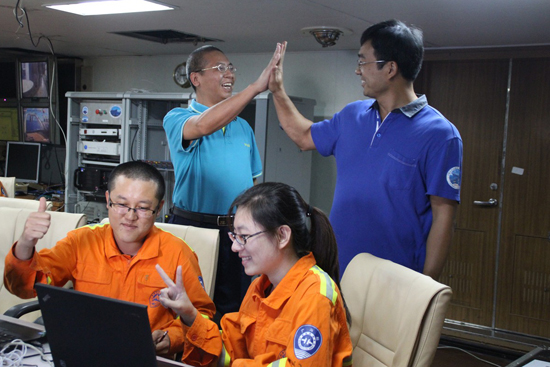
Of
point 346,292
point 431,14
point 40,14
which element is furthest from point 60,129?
point 346,292

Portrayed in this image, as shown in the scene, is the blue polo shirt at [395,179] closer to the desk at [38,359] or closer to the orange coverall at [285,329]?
the orange coverall at [285,329]

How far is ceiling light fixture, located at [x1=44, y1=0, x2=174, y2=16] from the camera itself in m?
3.38

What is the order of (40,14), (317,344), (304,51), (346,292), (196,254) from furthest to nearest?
(304,51)
(40,14)
(196,254)
(346,292)
(317,344)

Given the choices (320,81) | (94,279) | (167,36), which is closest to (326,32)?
(320,81)

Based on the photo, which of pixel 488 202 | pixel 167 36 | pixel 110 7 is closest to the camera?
pixel 110 7

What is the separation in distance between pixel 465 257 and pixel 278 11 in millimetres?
2537

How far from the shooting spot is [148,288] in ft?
5.87

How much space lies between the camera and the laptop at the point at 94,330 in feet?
3.69

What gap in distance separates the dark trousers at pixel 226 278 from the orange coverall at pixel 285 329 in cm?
83

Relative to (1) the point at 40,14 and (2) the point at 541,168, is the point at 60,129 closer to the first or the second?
(1) the point at 40,14

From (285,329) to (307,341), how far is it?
0.12 m

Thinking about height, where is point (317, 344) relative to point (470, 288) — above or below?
above

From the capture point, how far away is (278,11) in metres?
3.29

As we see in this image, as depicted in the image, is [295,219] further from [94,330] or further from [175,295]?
[94,330]
